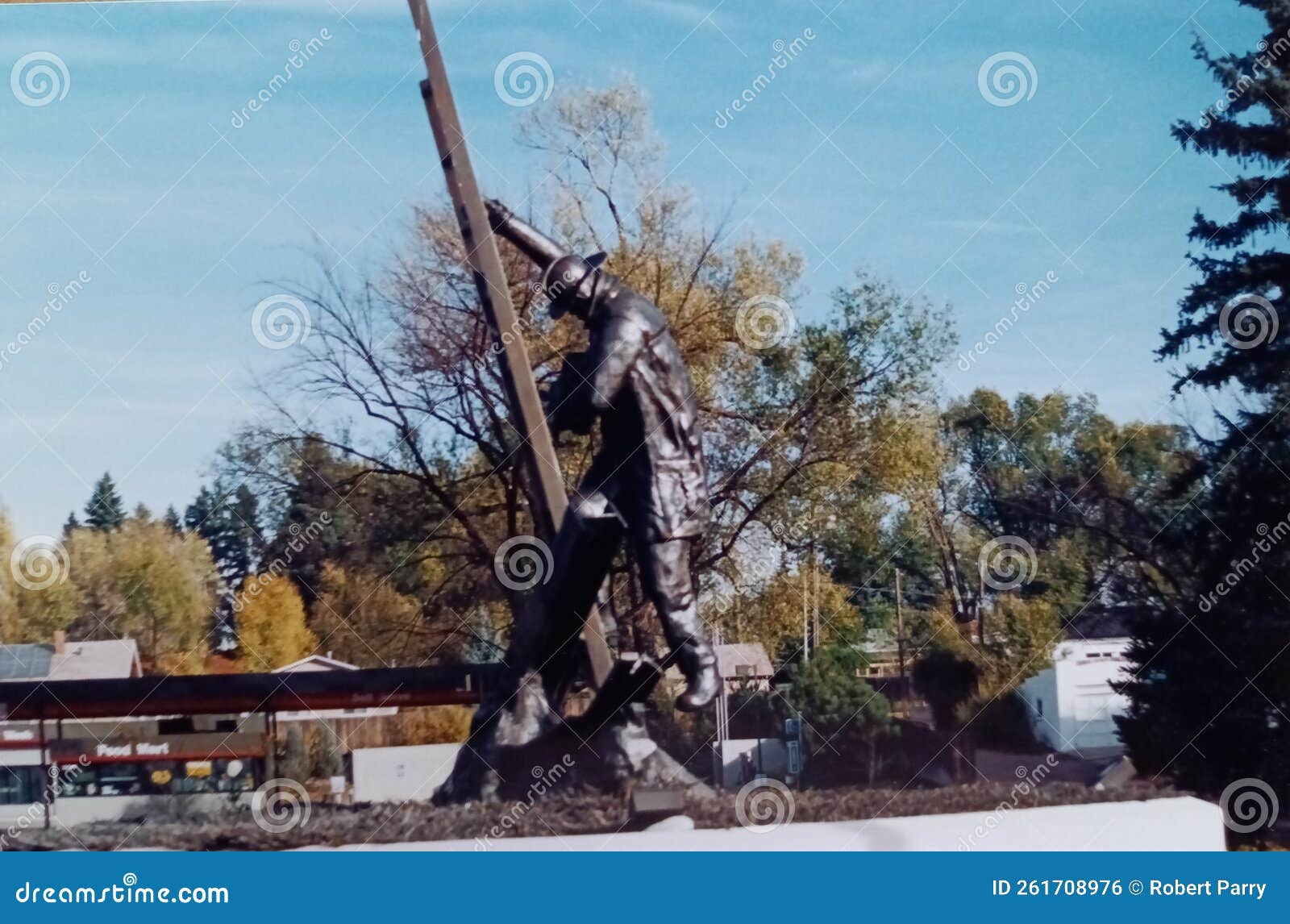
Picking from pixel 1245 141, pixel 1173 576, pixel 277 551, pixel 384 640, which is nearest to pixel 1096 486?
Answer: pixel 1173 576

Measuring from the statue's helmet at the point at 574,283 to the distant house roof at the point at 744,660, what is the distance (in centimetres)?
478

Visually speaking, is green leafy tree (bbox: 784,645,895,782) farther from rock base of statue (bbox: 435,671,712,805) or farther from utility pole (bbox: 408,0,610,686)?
utility pole (bbox: 408,0,610,686)

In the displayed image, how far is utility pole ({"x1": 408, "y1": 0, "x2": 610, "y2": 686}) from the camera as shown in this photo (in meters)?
8.73

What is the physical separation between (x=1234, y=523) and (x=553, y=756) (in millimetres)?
7215

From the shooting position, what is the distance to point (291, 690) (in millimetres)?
10086

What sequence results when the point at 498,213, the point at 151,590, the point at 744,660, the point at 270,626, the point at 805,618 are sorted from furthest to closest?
the point at 151,590
the point at 270,626
the point at 805,618
the point at 744,660
the point at 498,213

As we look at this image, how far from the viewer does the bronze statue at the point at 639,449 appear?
8.12 meters

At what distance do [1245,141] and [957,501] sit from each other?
3969 mm

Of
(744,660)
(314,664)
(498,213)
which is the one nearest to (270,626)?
(314,664)

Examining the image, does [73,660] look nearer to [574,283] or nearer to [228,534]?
[228,534]

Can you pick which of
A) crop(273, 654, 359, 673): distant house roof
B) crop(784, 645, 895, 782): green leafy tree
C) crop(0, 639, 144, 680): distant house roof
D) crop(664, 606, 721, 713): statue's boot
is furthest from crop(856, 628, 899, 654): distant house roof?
crop(0, 639, 144, 680): distant house roof

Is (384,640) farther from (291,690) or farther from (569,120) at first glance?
(569,120)

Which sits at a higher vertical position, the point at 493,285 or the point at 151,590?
the point at 493,285

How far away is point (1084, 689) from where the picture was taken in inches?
496
